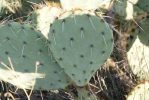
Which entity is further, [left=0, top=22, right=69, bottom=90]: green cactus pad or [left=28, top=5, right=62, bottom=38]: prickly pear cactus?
[left=28, top=5, right=62, bottom=38]: prickly pear cactus

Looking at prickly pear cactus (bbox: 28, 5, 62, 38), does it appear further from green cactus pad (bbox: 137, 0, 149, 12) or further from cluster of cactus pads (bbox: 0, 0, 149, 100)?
green cactus pad (bbox: 137, 0, 149, 12)

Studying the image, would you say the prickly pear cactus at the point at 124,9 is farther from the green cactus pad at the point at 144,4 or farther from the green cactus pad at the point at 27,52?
the green cactus pad at the point at 27,52

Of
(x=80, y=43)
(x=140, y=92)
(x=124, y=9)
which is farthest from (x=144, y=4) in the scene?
(x=80, y=43)

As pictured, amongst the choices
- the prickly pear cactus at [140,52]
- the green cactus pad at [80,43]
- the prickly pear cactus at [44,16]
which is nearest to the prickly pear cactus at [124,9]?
the prickly pear cactus at [140,52]

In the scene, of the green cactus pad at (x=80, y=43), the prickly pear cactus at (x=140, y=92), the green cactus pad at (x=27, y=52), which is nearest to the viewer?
the green cactus pad at (x=80, y=43)

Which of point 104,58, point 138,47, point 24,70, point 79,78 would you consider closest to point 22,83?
point 24,70

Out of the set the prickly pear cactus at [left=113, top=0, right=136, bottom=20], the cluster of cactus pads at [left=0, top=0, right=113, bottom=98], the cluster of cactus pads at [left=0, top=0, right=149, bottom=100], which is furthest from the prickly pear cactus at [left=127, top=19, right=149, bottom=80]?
the cluster of cactus pads at [left=0, top=0, right=113, bottom=98]

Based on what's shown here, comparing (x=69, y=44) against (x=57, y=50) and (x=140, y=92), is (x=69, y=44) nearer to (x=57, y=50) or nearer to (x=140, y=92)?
(x=57, y=50)
